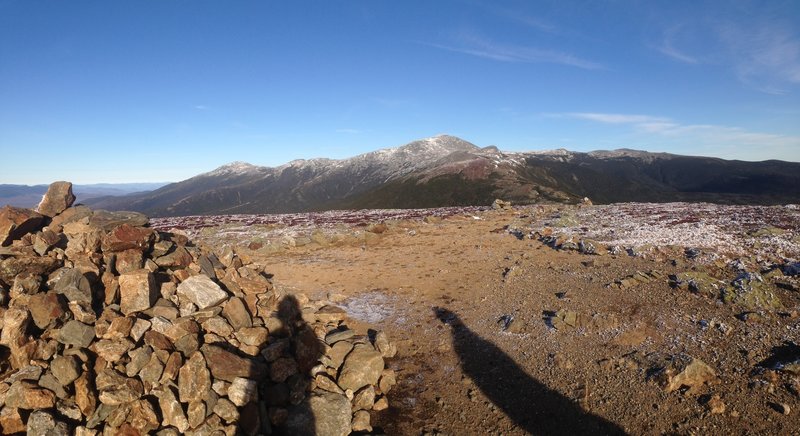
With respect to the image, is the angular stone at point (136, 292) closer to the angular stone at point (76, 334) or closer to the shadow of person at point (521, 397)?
the angular stone at point (76, 334)

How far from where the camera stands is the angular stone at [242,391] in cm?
965

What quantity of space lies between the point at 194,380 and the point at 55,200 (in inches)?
480

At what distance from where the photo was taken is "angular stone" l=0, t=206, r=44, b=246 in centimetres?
1305

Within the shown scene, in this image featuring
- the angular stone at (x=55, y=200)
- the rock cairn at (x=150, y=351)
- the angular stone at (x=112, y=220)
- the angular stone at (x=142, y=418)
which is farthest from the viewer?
the angular stone at (x=55, y=200)

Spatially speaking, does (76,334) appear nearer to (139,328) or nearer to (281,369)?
(139,328)

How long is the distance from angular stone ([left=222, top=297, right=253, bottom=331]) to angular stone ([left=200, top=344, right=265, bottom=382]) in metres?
1.59

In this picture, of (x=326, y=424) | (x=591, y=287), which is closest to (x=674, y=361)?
(x=591, y=287)

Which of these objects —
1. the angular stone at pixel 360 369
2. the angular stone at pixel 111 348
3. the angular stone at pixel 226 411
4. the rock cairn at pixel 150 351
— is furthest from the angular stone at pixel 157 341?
the angular stone at pixel 360 369

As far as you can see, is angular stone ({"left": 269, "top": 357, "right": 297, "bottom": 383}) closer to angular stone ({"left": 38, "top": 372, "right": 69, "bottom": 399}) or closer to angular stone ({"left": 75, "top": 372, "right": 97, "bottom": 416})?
angular stone ({"left": 75, "top": 372, "right": 97, "bottom": 416})

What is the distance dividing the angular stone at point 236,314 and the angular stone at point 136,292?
2030 mm

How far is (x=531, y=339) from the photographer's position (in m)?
13.9

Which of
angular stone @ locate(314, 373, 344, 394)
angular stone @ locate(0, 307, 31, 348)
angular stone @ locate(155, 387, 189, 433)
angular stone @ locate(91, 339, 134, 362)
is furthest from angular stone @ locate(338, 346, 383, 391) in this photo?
angular stone @ locate(0, 307, 31, 348)

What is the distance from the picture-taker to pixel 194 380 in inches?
373

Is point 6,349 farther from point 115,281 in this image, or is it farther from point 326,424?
point 326,424
